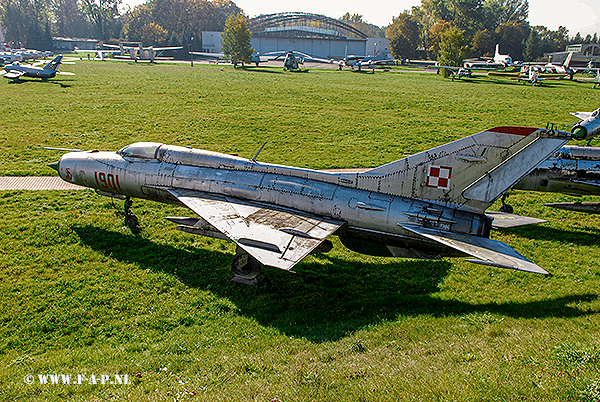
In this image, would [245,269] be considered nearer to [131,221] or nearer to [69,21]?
[131,221]

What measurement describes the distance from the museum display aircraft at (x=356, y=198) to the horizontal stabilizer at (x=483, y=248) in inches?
1.2

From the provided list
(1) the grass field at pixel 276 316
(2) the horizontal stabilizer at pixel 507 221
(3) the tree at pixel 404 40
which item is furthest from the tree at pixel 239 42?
(2) the horizontal stabilizer at pixel 507 221

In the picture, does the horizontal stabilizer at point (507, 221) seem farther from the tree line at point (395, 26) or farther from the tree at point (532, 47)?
the tree at point (532, 47)

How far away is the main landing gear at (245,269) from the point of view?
12.9m

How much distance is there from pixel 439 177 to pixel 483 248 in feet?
8.95

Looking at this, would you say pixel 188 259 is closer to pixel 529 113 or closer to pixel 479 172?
pixel 479 172

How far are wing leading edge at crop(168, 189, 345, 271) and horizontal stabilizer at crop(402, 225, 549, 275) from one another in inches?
118

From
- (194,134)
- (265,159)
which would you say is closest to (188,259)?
(265,159)

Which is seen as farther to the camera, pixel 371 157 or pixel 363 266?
pixel 371 157

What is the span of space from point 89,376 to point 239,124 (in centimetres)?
2827

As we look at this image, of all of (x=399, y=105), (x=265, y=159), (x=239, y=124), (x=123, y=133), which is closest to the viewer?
(x=265, y=159)

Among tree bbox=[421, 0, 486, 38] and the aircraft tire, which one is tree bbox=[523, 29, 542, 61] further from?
the aircraft tire

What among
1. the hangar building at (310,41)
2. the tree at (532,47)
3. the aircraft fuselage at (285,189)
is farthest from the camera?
the hangar building at (310,41)

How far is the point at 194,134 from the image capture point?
103ft
